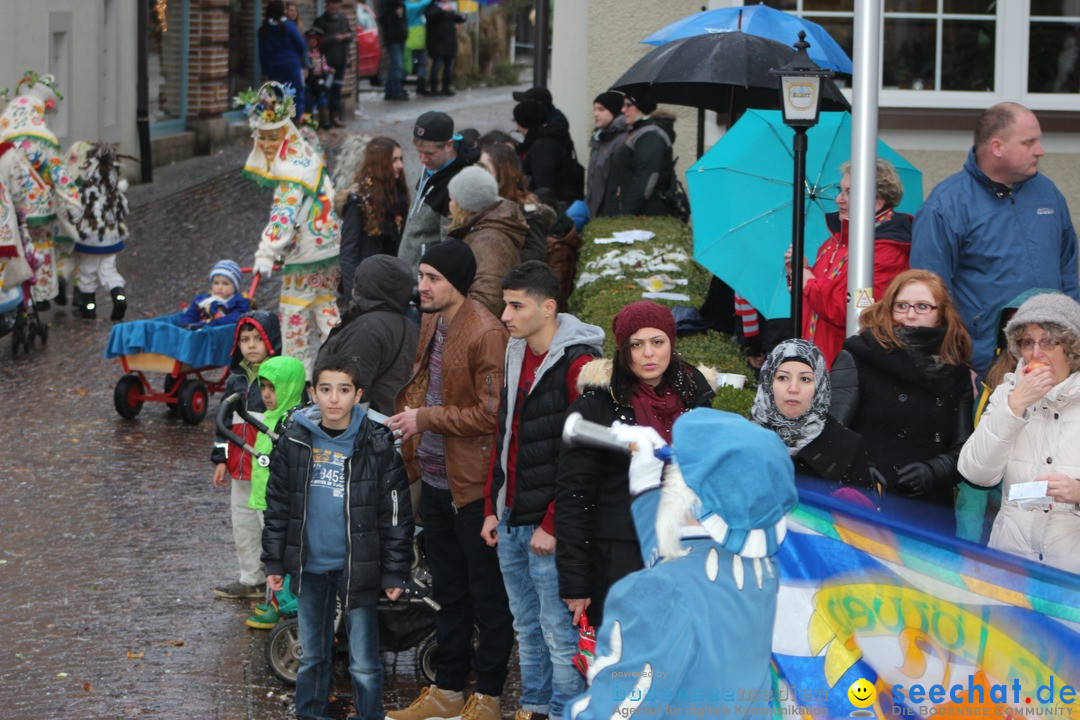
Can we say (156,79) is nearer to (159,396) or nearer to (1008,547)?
(159,396)

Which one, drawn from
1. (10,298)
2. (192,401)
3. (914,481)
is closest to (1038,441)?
(914,481)

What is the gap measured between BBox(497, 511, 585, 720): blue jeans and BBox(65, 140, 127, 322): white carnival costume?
897 cm

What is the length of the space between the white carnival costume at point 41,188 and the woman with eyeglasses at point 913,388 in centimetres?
974

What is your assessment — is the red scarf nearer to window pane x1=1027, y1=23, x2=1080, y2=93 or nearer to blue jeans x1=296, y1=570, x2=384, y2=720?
blue jeans x1=296, y1=570, x2=384, y2=720

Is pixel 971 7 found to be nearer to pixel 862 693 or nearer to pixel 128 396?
pixel 128 396

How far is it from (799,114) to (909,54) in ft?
20.1

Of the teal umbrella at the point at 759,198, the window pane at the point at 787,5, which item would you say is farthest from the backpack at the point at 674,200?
the teal umbrella at the point at 759,198

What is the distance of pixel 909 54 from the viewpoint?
12.9 m

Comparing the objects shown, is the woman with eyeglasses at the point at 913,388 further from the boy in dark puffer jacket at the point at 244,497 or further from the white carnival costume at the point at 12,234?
the white carnival costume at the point at 12,234

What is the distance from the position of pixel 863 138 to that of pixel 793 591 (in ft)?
7.98

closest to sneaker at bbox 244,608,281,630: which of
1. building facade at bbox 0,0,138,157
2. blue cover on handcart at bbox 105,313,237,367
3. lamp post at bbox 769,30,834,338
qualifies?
lamp post at bbox 769,30,834,338

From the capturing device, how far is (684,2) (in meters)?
16.3

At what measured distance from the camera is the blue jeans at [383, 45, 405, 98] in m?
30.8

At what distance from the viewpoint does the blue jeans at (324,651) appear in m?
6.26
